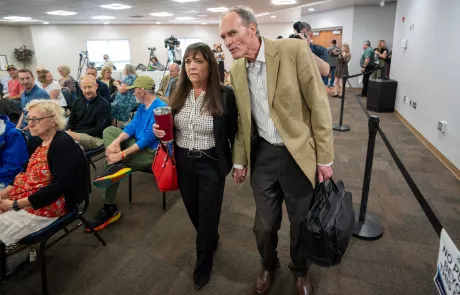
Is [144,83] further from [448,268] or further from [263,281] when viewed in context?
[448,268]

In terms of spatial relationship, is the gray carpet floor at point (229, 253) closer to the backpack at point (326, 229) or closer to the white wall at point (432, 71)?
the backpack at point (326, 229)

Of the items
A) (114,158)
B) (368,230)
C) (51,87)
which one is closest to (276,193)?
(368,230)

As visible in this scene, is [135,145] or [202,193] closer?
[202,193]

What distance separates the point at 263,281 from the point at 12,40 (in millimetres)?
15201

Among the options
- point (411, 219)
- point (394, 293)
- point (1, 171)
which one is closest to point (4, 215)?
point (1, 171)

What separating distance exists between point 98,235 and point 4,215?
0.69 metres

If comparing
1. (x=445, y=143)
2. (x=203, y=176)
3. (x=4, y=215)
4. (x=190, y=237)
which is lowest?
(x=190, y=237)

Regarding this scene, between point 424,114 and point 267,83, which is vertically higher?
point 267,83

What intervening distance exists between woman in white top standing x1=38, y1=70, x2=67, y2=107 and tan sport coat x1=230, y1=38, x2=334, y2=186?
410 centimetres

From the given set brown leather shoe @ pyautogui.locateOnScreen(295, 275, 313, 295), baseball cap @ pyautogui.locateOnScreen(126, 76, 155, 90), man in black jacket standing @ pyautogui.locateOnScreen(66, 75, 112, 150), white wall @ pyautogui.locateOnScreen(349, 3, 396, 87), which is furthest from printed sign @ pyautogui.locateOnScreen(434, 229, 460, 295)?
white wall @ pyautogui.locateOnScreen(349, 3, 396, 87)

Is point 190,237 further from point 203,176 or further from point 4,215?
point 4,215

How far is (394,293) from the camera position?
1.81m

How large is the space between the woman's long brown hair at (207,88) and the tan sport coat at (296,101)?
171mm

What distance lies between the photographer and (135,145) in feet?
8.62
